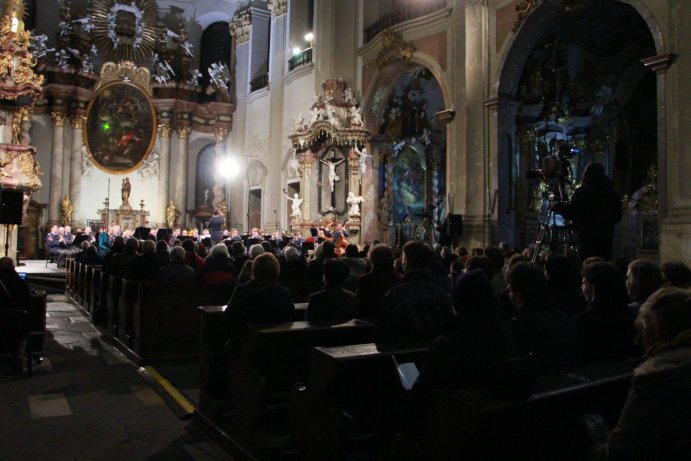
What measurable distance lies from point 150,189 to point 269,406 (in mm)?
21508

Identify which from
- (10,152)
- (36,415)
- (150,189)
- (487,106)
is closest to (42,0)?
(150,189)

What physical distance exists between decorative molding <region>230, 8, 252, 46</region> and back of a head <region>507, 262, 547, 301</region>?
23.3m

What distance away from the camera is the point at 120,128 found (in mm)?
23031

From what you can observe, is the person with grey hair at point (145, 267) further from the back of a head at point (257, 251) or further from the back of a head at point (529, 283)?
the back of a head at point (529, 283)

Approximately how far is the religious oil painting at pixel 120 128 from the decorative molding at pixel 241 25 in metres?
4.67

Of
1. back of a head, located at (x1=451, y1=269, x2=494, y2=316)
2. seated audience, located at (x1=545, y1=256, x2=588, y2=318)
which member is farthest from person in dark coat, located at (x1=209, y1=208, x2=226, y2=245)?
back of a head, located at (x1=451, y1=269, x2=494, y2=316)

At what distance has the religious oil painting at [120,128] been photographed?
889 inches

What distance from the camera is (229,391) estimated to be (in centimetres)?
425

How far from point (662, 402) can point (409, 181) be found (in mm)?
17426

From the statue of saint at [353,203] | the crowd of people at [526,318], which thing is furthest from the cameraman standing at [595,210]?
the statue of saint at [353,203]

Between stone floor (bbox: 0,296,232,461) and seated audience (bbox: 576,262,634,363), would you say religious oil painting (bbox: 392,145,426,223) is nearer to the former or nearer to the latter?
stone floor (bbox: 0,296,232,461)

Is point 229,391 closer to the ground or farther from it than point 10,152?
closer to the ground

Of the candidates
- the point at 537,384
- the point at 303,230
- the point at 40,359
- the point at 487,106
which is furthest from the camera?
the point at 303,230

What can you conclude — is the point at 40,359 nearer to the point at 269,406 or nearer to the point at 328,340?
the point at 269,406
